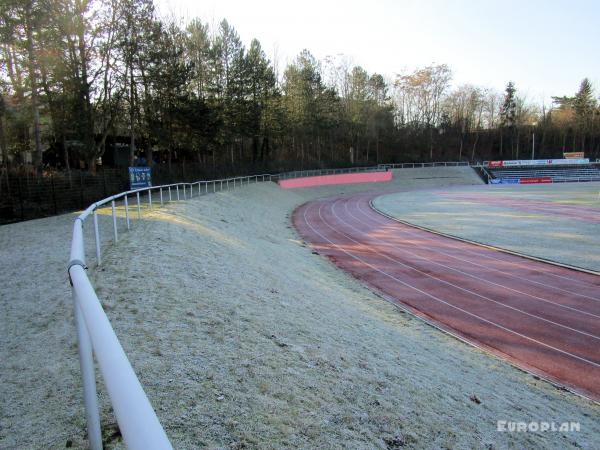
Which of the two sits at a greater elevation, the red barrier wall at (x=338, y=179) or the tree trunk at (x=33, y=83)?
the tree trunk at (x=33, y=83)

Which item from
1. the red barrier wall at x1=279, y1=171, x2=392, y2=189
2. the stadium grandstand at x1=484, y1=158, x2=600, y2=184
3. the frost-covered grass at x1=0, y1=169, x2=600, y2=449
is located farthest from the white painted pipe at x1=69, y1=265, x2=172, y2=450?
the stadium grandstand at x1=484, y1=158, x2=600, y2=184

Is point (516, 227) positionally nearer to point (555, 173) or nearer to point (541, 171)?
point (541, 171)

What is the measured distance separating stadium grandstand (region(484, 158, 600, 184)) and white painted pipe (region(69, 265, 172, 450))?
233 ft

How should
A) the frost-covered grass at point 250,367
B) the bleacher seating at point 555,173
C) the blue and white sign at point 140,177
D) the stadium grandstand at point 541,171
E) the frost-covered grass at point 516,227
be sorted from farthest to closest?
the bleacher seating at point 555,173
the stadium grandstand at point 541,171
the blue and white sign at point 140,177
the frost-covered grass at point 516,227
the frost-covered grass at point 250,367

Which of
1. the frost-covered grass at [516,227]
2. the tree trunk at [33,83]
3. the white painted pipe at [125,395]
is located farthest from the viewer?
the tree trunk at [33,83]

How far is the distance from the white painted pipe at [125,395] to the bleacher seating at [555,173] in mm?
75093

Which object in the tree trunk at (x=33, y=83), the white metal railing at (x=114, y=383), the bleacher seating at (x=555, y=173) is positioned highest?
the tree trunk at (x=33, y=83)

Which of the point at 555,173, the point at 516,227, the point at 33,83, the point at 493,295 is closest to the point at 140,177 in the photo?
the point at 33,83

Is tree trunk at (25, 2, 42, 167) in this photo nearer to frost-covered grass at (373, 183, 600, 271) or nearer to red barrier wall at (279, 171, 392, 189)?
frost-covered grass at (373, 183, 600, 271)

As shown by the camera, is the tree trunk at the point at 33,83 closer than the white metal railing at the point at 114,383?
No

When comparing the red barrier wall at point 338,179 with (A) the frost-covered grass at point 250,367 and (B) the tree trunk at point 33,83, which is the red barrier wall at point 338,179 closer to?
(B) the tree trunk at point 33,83

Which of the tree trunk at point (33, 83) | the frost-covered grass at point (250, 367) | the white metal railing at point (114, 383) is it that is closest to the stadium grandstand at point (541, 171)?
the tree trunk at point (33, 83)

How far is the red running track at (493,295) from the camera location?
25.8ft

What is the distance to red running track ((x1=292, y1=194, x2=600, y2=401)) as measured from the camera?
309 inches
